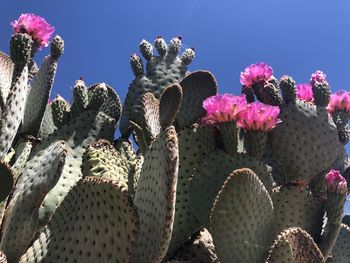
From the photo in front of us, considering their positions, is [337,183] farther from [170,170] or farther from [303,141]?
[170,170]

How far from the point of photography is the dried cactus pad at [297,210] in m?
2.57

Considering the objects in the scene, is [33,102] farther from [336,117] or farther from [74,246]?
[336,117]

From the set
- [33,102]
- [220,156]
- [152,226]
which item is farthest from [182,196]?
[33,102]

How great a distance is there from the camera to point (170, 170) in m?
1.72

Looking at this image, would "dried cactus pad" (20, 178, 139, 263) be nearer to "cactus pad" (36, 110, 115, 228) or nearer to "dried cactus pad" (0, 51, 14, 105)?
"cactus pad" (36, 110, 115, 228)

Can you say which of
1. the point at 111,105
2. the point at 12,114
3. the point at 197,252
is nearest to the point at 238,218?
the point at 197,252

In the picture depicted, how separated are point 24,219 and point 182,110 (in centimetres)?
120

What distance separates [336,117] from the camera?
321cm

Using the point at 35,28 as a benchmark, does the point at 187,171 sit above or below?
below

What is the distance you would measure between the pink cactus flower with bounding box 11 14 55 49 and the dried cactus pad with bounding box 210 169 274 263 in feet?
4.62

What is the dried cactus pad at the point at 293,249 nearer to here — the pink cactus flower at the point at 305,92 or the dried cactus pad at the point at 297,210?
the dried cactus pad at the point at 297,210

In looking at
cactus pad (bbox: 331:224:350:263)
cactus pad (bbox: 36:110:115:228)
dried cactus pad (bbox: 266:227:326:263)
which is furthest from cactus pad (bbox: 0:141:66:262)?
cactus pad (bbox: 331:224:350:263)

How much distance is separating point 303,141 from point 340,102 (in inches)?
23.0

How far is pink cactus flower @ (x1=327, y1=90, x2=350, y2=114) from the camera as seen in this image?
3.21 metres
